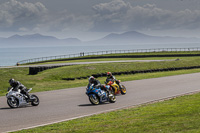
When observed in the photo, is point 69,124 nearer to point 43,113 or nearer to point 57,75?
point 43,113

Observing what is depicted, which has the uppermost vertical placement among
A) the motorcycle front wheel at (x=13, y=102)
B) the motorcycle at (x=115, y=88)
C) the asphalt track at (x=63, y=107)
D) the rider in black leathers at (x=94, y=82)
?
the rider in black leathers at (x=94, y=82)

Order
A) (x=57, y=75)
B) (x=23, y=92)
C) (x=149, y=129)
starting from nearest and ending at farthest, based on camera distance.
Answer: (x=149, y=129) < (x=23, y=92) < (x=57, y=75)

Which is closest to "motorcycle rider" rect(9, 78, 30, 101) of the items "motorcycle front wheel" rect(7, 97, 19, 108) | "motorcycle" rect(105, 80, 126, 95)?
"motorcycle front wheel" rect(7, 97, 19, 108)

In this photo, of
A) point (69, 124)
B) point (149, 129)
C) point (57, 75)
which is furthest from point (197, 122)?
point (57, 75)

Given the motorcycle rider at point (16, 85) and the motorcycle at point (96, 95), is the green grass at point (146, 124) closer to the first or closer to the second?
the motorcycle at point (96, 95)

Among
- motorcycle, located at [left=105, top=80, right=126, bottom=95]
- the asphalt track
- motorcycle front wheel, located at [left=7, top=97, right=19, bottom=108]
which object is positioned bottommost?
the asphalt track

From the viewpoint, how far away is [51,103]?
17344 mm

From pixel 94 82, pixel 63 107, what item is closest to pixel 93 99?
pixel 94 82

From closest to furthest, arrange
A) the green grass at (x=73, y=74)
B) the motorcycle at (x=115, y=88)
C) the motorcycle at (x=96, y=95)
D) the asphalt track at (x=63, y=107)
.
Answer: the asphalt track at (x=63, y=107), the motorcycle at (x=96, y=95), the motorcycle at (x=115, y=88), the green grass at (x=73, y=74)

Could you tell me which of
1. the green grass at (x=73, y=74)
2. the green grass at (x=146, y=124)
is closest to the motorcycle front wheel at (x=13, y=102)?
the green grass at (x=146, y=124)

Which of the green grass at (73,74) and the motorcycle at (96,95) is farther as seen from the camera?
the green grass at (73,74)

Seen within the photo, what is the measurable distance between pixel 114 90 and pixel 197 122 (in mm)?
10303

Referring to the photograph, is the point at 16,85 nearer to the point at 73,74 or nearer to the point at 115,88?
the point at 115,88

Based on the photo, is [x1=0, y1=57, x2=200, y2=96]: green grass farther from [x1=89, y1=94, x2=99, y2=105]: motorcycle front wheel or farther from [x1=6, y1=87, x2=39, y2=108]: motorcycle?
[x1=6, y1=87, x2=39, y2=108]: motorcycle
